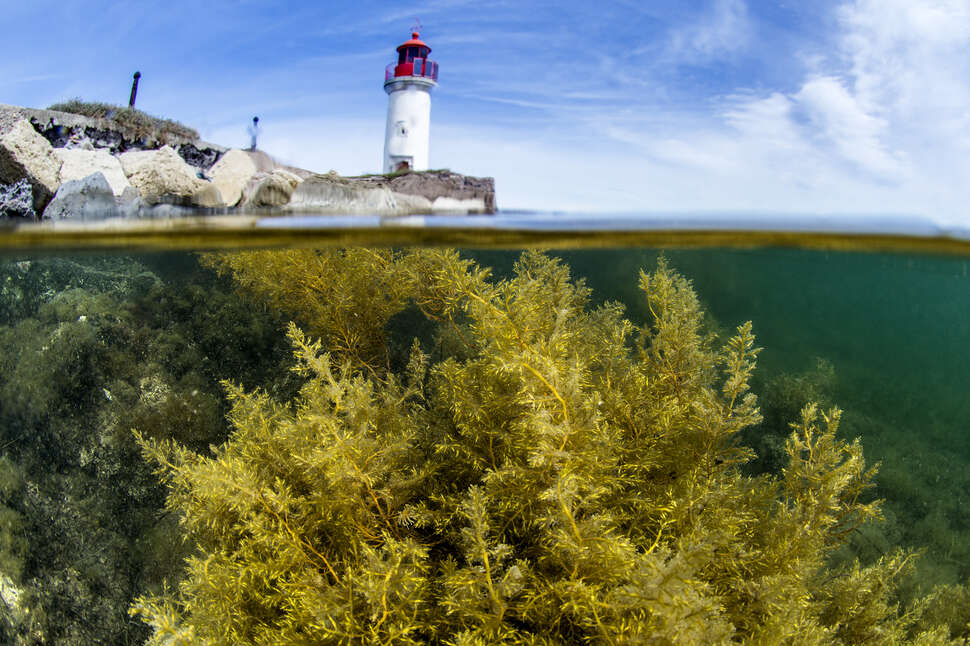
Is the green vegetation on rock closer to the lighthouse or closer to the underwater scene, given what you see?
the underwater scene

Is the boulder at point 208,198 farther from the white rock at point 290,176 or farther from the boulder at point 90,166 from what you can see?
the boulder at point 90,166

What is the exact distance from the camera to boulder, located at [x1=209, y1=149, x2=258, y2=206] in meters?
4.45

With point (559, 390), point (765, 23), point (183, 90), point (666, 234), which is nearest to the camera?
point (559, 390)

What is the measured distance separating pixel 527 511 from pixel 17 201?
445 cm

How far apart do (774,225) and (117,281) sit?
21.1 feet

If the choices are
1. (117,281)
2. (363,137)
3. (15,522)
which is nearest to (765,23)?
(363,137)

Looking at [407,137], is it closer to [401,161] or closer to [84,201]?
[401,161]

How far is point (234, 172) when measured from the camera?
15.0ft

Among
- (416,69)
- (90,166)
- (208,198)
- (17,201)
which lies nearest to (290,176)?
(208,198)

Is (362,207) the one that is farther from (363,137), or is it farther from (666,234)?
(666,234)

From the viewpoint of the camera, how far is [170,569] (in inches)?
193

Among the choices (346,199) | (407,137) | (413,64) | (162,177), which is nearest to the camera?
(346,199)

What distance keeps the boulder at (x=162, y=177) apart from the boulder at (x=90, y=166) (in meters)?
0.08

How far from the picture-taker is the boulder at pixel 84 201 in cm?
391
